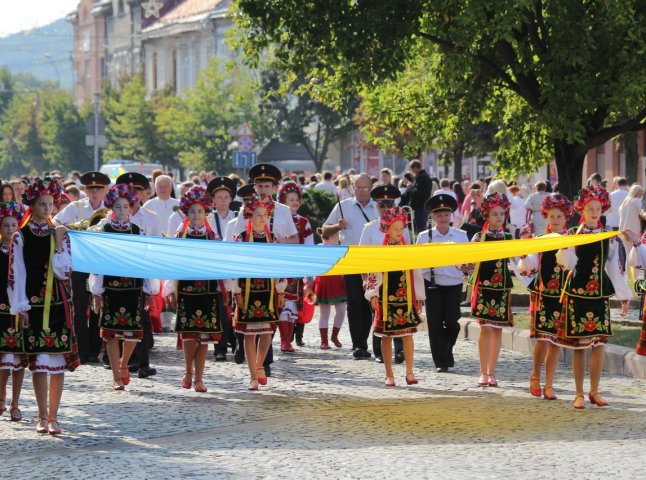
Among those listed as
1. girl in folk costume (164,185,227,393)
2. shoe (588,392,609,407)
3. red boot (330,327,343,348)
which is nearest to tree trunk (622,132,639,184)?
red boot (330,327,343,348)

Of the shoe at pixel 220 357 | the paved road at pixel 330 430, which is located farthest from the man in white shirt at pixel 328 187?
the paved road at pixel 330 430

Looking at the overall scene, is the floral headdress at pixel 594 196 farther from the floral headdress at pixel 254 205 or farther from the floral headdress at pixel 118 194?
the floral headdress at pixel 118 194

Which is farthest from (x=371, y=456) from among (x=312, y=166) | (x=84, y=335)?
(x=312, y=166)

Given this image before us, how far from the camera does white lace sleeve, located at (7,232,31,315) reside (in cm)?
1055

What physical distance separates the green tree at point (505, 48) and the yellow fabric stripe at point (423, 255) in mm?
5919

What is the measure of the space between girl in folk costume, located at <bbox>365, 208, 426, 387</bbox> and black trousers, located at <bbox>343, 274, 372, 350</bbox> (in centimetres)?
245

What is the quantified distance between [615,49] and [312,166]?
46322 millimetres

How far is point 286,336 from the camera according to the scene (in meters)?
16.4

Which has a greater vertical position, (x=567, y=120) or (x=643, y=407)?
(x=567, y=120)

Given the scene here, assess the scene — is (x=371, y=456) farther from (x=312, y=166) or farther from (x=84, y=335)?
(x=312, y=166)

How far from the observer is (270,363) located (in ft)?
47.8

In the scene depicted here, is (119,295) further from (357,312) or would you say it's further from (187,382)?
(357,312)

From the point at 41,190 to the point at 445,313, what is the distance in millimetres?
5339

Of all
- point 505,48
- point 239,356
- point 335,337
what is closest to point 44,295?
point 239,356
